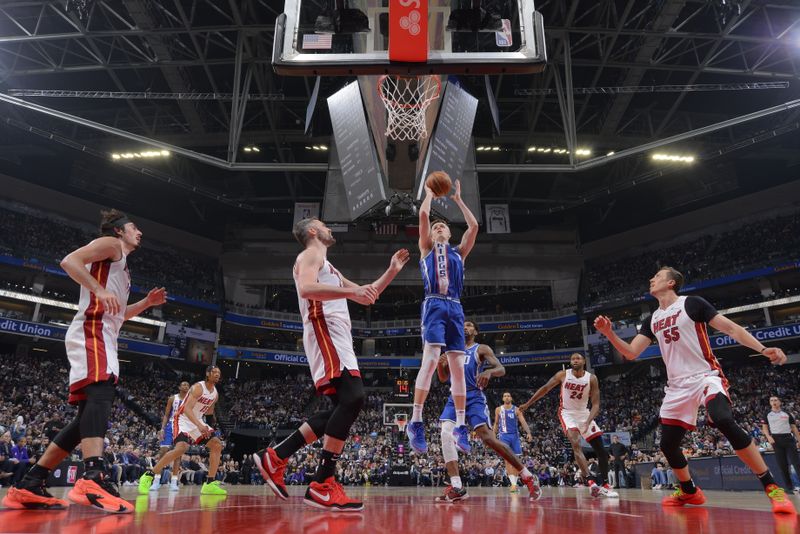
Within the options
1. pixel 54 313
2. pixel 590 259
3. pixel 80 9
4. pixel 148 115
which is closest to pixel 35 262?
pixel 54 313

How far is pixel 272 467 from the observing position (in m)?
3.90

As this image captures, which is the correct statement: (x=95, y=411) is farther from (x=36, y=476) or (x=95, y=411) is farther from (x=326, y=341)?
(x=326, y=341)

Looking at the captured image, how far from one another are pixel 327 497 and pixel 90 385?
6.00 ft

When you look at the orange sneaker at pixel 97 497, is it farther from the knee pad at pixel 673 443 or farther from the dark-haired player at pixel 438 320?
the knee pad at pixel 673 443

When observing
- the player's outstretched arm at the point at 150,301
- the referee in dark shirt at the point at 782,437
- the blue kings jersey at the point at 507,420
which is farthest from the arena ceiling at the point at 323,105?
the player's outstretched arm at the point at 150,301

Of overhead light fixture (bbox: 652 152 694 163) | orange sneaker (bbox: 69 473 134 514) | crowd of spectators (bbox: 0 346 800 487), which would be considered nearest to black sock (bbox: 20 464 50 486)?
orange sneaker (bbox: 69 473 134 514)

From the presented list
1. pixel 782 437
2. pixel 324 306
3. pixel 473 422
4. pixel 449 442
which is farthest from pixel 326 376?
pixel 782 437

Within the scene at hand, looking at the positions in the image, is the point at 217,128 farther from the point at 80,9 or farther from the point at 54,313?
the point at 54,313

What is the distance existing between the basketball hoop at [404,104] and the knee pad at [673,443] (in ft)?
28.3

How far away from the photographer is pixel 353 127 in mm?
13477

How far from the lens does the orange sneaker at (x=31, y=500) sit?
3.65 m

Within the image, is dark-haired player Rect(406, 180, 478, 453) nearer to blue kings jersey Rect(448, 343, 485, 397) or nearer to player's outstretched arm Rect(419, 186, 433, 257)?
player's outstretched arm Rect(419, 186, 433, 257)

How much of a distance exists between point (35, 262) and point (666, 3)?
104ft

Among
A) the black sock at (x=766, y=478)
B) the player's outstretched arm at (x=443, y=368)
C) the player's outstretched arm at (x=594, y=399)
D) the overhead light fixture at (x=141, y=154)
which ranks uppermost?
the overhead light fixture at (x=141, y=154)
